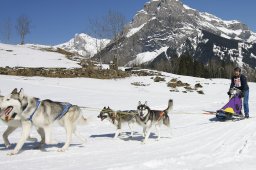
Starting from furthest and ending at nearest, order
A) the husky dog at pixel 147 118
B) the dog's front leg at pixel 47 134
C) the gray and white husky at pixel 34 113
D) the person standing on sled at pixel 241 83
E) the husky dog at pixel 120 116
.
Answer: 1. the person standing on sled at pixel 241 83
2. the husky dog at pixel 120 116
3. the husky dog at pixel 147 118
4. the dog's front leg at pixel 47 134
5. the gray and white husky at pixel 34 113

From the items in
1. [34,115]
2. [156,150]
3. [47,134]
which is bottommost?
[156,150]

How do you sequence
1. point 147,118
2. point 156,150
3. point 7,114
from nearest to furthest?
point 7,114, point 156,150, point 147,118

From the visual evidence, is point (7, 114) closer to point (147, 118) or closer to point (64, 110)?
point (64, 110)

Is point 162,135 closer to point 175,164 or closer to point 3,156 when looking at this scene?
point 175,164

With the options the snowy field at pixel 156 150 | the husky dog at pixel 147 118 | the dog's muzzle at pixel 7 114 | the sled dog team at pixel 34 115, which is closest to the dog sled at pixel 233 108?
the snowy field at pixel 156 150

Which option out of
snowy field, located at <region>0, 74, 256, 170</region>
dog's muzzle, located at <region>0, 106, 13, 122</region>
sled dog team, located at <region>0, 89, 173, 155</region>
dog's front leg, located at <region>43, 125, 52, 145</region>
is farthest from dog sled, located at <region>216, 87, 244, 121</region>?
dog's muzzle, located at <region>0, 106, 13, 122</region>

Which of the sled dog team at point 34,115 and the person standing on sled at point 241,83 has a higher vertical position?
the person standing on sled at point 241,83

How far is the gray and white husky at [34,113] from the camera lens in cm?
705

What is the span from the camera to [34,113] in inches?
284

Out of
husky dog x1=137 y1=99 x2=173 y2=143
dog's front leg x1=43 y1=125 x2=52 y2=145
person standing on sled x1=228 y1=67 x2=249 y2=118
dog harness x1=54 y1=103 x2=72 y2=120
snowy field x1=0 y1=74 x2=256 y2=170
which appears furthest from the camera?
person standing on sled x1=228 y1=67 x2=249 y2=118

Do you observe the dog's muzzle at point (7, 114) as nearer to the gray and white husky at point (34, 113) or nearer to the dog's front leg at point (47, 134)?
the gray and white husky at point (34, 113)

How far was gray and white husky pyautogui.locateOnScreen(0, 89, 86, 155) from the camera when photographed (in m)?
7.05

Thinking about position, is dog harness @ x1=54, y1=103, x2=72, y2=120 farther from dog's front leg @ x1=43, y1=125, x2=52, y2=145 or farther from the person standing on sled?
the person standing on sled

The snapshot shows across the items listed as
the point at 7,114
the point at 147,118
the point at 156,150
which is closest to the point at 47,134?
the point at 7,114
